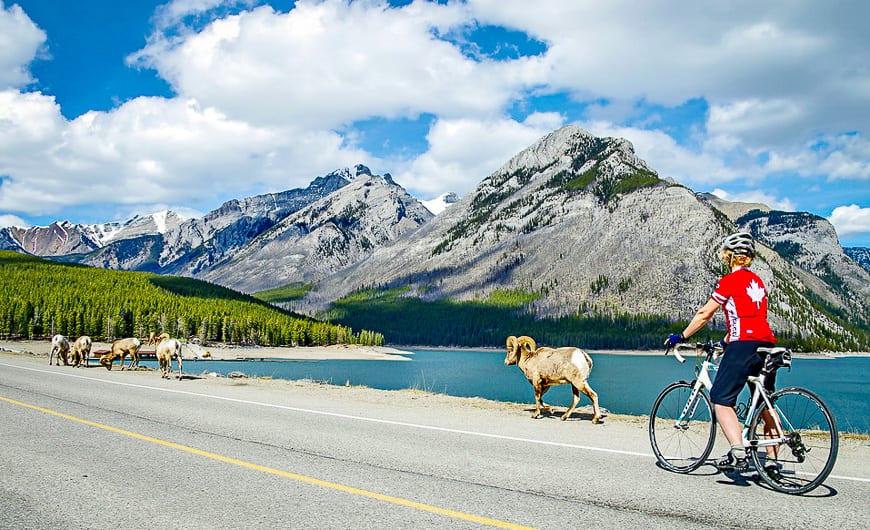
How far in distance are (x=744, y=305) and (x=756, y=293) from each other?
0.82 ft

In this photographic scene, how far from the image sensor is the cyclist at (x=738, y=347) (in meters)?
8.41

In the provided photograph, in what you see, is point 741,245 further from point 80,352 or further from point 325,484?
point 80,352

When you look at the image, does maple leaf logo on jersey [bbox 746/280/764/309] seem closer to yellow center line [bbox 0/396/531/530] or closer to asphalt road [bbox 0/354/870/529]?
asphalt road [bbox 0/354/870/529]

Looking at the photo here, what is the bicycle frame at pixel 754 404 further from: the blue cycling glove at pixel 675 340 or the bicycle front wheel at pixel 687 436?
the blue cycling glove at pixel 675 340

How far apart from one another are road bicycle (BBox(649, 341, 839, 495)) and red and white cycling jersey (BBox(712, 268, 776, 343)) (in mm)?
335

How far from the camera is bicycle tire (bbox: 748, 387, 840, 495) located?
759cm

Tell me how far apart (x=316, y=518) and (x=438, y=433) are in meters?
6.11

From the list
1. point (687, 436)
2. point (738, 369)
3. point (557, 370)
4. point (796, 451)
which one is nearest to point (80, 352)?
point (557, 370)

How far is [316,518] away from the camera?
21.9ft

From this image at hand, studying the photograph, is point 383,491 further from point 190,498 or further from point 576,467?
point 576,467

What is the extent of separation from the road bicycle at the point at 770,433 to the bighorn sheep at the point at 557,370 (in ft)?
17.5

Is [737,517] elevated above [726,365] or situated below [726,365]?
below

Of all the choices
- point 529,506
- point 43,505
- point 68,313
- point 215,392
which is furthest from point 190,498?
point 68,313

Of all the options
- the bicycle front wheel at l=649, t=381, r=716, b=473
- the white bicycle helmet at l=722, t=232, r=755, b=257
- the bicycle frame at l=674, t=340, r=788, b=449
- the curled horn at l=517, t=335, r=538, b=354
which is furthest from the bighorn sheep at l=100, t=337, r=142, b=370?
the white bicycle helmet at l=722, t=232, r=755, b=257
